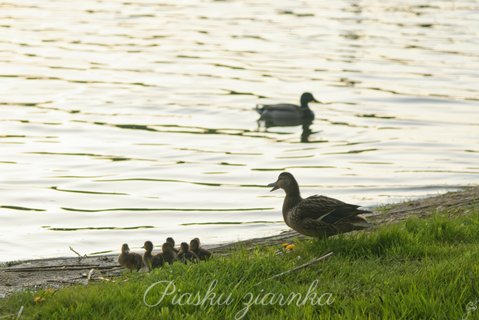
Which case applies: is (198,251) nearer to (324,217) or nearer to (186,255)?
(186,255)

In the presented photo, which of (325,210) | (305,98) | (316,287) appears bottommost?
(305,98)

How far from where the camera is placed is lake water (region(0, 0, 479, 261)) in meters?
17.5

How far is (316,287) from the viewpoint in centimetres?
920

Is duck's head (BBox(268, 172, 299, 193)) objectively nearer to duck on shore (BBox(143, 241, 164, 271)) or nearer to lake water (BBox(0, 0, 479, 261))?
duck on shore (BBox(143, 241, 164, 271))

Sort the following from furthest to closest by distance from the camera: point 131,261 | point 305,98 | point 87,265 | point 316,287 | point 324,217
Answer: point 305,98 → point 87,265 → point 131,261 → point 324,217 → point 316,287

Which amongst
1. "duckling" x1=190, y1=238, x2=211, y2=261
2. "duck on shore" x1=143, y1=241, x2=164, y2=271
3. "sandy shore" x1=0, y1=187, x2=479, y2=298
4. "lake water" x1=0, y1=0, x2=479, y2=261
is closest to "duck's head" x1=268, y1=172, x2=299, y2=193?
"sandy shore" x1=0, y1=187, x2=479, y2=298

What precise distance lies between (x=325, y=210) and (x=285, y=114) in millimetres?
15353

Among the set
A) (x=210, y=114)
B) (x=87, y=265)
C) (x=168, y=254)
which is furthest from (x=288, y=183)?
(x=210, y=114)

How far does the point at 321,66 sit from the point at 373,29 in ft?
25.2

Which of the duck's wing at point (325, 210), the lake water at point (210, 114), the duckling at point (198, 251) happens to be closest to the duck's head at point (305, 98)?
the lake water at point (210, 114)

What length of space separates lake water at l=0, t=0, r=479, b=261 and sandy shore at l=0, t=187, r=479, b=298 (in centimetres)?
192

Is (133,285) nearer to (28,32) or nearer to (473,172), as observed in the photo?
(473,172)

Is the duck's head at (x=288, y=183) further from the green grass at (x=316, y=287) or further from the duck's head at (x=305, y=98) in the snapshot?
the duck's head at (x=305, y=98)

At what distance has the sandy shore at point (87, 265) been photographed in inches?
430
